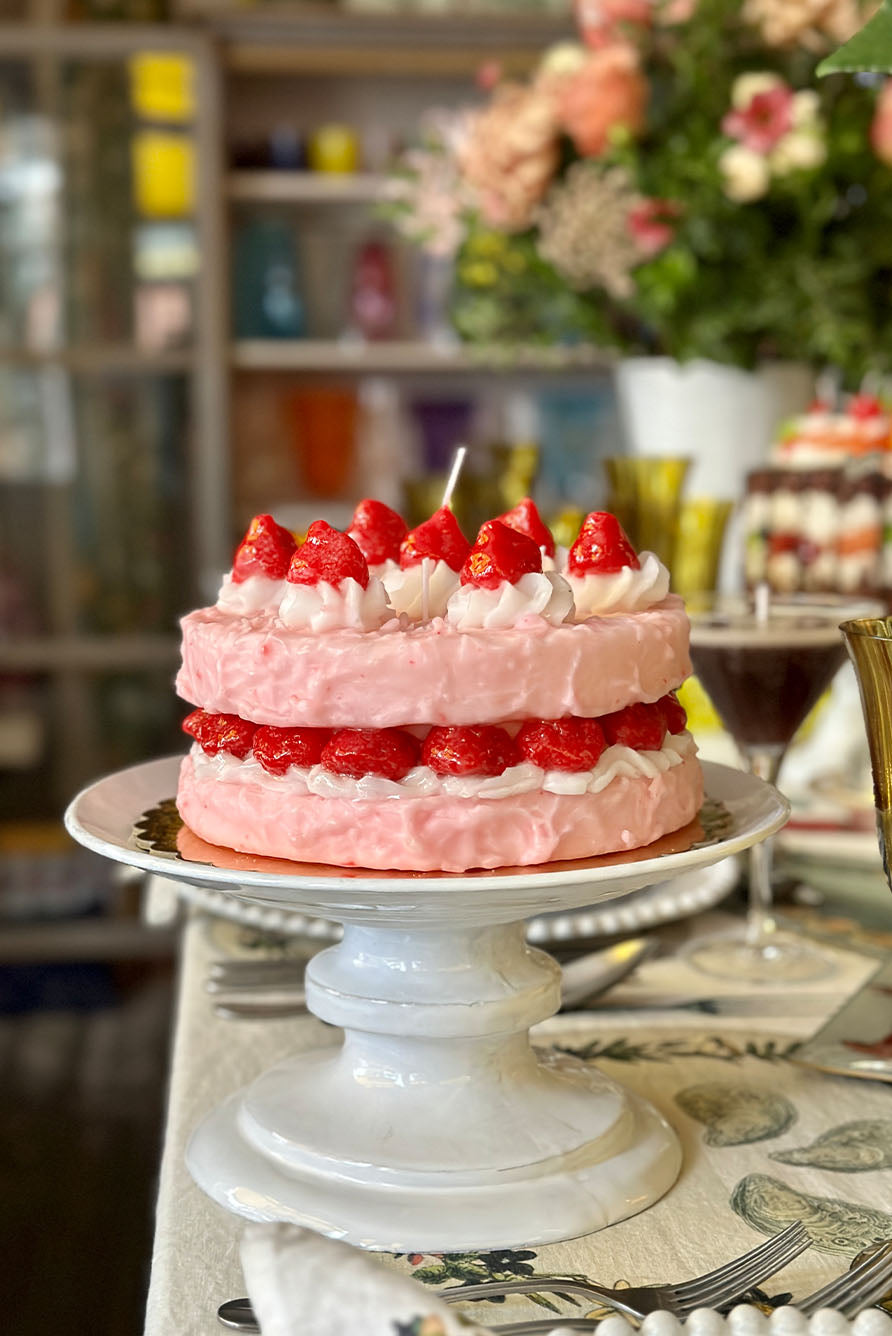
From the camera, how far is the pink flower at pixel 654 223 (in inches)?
76.2

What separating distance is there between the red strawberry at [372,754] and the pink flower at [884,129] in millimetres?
1407

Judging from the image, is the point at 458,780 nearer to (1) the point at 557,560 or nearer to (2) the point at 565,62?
(1) the point at 557,560

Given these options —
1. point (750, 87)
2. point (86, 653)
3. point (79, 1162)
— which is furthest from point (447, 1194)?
point (86, 653)

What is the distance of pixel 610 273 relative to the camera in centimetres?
202

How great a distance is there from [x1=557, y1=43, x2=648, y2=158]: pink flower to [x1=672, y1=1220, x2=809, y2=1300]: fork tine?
5.14 feet

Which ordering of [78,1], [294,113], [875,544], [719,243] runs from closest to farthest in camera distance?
[875,544]
[719,243]
[78,1]
[294,113]

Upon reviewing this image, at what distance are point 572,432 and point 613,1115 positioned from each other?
3.16m

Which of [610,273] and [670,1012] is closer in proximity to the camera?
[670,1012]

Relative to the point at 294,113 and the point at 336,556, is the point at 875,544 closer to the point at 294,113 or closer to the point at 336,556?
the point at 336,556

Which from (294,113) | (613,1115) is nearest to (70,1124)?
(613,1115)

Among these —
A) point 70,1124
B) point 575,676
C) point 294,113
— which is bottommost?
point 70,1124

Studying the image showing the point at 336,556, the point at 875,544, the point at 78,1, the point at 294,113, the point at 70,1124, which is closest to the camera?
the point at 336,556

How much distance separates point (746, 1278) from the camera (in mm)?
645

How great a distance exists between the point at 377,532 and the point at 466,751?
8.4 inches
